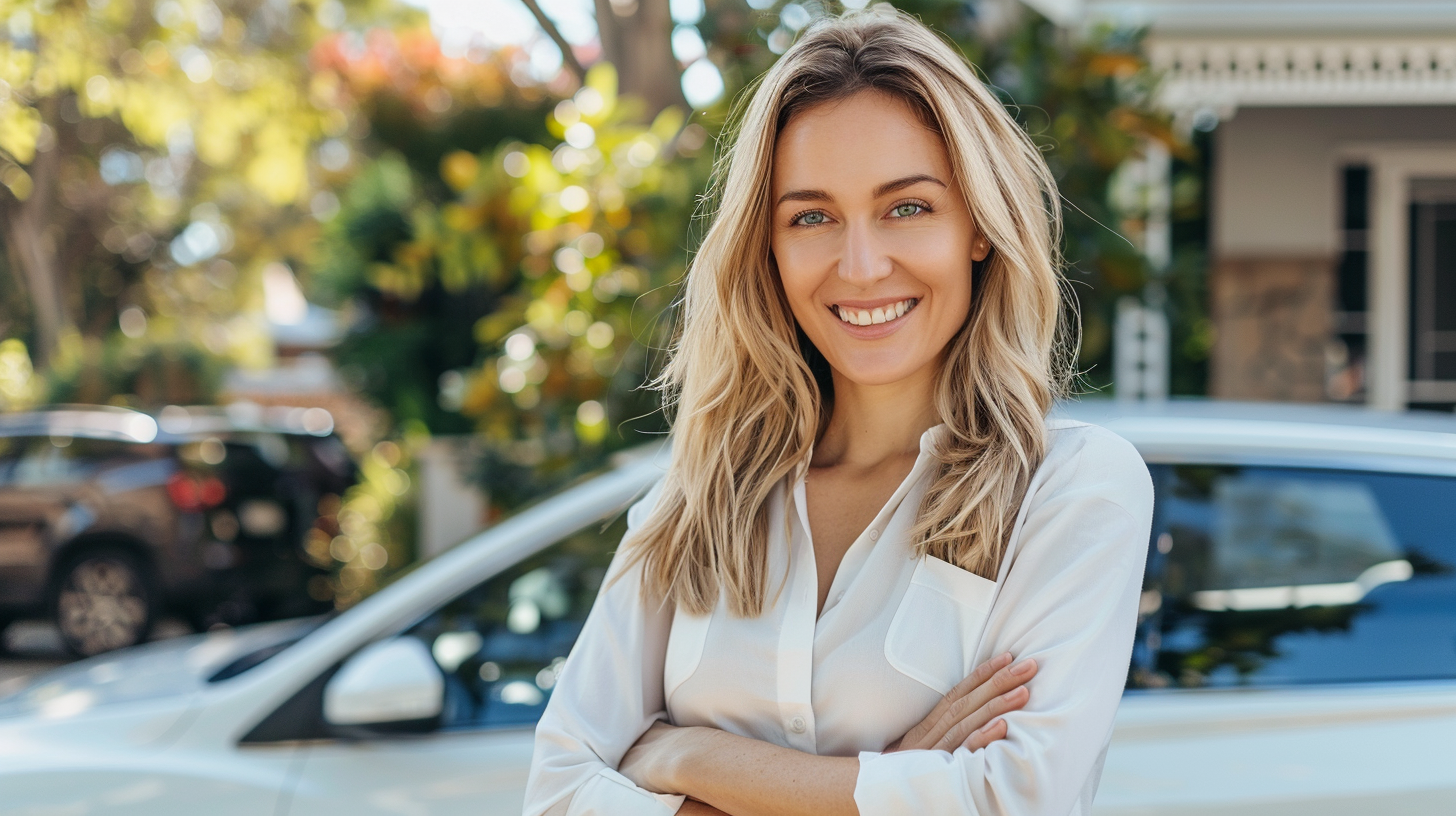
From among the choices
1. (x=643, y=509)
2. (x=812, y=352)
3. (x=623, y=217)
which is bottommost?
(x=643, y=509)

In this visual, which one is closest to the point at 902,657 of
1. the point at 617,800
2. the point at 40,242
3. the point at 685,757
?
the point at 685,757

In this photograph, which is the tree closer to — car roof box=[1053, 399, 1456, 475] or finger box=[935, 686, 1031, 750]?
car roof box=[1053, 399, 1456, 475]

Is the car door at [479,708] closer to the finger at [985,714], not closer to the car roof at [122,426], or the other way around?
the finger at [985,714]

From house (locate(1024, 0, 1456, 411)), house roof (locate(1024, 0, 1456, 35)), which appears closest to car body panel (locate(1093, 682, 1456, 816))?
house roof (locate(1024, 0, 1456, 35))

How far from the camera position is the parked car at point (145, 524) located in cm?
826

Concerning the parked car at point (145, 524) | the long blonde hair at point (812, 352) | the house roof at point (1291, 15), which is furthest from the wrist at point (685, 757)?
the parked car at point (145, 524)

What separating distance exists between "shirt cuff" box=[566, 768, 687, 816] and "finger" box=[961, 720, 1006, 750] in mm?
432

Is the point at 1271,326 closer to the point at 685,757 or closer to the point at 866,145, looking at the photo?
the point at 866,145

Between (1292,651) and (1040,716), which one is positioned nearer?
(1040,716)

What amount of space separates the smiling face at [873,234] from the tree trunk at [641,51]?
3.86 m

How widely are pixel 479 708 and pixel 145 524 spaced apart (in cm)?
656

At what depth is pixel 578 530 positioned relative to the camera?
2.76m

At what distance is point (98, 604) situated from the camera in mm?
8281

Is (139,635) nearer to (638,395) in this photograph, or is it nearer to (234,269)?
Answer: (638,395)
